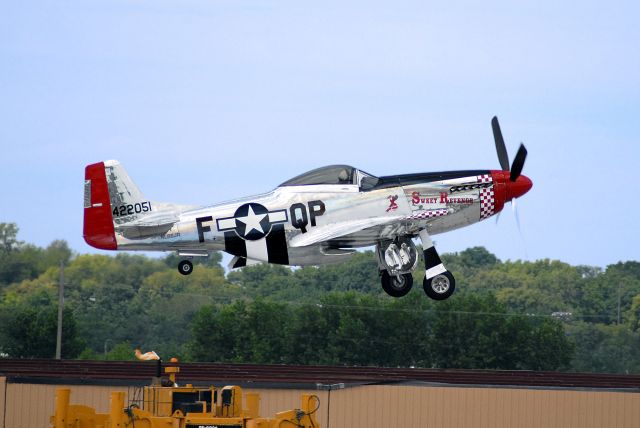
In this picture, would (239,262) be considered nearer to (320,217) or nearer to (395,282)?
(320,217)

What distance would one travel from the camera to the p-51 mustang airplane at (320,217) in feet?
128

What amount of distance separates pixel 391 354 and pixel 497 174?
51.6 m

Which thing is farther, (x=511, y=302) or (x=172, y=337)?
(x=511, y=302)

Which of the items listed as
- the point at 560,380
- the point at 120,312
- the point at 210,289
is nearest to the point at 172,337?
the point at 120,312

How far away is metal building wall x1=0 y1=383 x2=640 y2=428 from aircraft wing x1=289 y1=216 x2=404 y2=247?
9714 millimetres

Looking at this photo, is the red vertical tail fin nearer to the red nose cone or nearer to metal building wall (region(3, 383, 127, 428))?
metal building wall (region(3, 383, 127, 428))

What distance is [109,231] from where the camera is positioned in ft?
129

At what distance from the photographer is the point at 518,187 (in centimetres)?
4069

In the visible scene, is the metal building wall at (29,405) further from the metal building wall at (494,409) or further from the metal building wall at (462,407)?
the metal building wall at (494,409)

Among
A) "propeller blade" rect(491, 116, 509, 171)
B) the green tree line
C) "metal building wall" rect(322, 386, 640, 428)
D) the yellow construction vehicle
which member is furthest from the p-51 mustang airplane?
the green tree line

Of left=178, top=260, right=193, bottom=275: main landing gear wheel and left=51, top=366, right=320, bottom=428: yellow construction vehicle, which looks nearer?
left=51, top=366, right=320, bottom=428: yellow construction vehicle

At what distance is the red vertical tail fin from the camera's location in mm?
39469

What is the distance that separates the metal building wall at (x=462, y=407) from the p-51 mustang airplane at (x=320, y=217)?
7.80 m

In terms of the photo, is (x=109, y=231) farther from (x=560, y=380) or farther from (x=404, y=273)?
(x=560, y=380)
